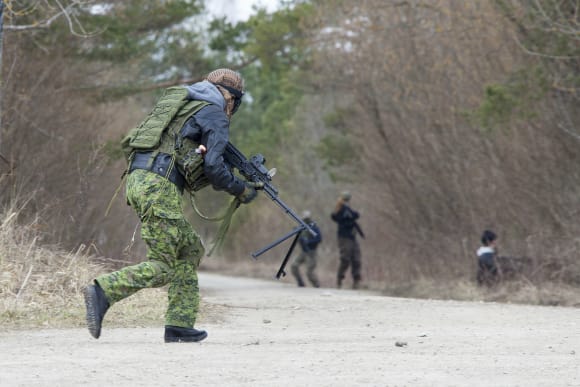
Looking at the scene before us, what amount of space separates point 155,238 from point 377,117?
2080 cm

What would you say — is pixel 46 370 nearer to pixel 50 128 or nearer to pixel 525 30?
pixel 50 128

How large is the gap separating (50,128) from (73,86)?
9.21 feet

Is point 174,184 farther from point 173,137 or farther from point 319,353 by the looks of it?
point 319,353

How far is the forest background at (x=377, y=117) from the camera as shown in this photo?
55.4 ft

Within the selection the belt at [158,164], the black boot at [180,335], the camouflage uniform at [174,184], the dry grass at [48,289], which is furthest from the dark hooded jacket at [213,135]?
the dry grass at [48,289]

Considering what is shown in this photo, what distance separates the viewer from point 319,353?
26.6 ft

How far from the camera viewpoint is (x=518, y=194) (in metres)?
22.6

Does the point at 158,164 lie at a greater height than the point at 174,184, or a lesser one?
greater

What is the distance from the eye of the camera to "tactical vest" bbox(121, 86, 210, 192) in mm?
8250

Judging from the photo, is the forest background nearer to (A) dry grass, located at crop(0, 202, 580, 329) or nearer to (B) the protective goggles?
(A) dry grass, located at crop(0, 202, 580, 329)

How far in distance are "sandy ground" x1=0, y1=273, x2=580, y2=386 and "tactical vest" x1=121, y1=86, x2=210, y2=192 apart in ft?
4.26

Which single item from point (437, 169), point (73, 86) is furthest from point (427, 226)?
point (73, 86)

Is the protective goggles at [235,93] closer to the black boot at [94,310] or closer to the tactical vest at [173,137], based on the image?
the tactical vest at [173,137]

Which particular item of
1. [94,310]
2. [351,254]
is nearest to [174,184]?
[94,310]
